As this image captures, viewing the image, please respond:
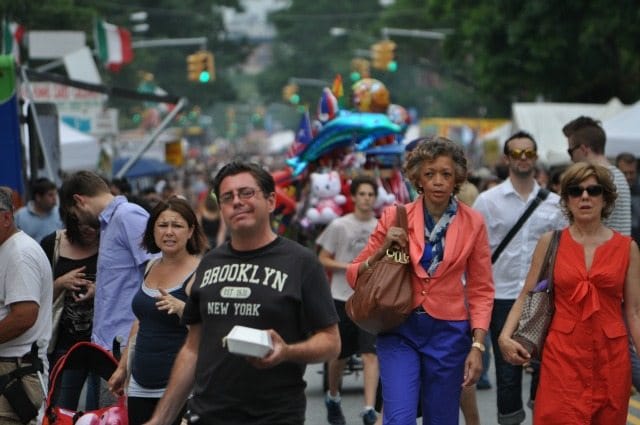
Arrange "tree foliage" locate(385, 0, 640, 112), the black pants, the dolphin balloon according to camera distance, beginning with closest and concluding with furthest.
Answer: the black pants → the dolphin balloon → "tree foliage" locate(385, 0, 640, 112)

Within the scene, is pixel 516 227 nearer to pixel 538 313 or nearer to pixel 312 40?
pixel 538 313

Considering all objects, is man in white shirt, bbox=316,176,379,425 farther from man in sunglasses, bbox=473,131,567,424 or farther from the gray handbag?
the gray handbag

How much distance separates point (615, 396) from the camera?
652cm

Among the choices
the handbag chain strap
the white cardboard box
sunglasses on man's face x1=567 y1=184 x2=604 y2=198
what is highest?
sunglasses on man's face x1=567 y1=184 x2=604 y2=198

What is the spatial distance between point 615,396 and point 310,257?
83.1 inches

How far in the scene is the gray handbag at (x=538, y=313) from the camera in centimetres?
662

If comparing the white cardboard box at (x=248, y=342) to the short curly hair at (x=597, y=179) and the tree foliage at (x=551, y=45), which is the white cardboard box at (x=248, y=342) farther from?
the tree foliage at (x=551, y=45)

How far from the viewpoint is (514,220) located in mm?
8672

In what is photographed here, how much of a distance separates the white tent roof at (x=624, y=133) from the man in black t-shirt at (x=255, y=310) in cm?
1602

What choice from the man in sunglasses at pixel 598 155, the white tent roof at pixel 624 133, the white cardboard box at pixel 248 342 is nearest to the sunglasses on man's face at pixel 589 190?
the man in sunglasses at pixel 598 155

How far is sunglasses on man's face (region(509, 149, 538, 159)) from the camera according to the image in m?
8.69

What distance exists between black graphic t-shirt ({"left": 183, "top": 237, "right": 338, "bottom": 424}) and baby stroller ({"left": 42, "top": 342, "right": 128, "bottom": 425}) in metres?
1.52

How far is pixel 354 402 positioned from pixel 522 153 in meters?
3.32

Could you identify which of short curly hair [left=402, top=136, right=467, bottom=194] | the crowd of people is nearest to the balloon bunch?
the crowd of people
